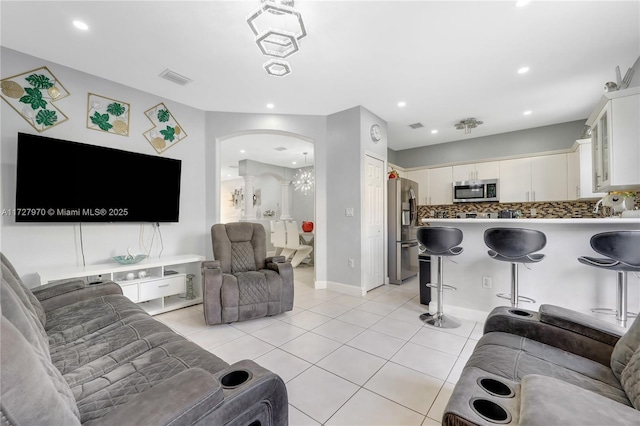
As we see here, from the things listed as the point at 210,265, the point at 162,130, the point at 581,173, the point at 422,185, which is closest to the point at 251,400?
the point at 210,265

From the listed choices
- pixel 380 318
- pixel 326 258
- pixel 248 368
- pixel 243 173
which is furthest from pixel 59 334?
pixel 243 173

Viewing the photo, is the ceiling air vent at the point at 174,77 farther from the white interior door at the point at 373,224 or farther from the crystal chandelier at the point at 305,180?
the crystal chandelier at the point at 305,180

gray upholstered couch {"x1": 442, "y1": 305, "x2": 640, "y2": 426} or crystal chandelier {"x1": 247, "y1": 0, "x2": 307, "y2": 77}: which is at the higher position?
crystal chandelier {"x1": 247, "y1": 0, "x2": 307, "y2": 77}

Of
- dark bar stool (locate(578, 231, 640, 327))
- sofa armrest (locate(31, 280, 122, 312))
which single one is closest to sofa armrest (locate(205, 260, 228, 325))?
sofa armrest (locate(31, 280, 122, 312))

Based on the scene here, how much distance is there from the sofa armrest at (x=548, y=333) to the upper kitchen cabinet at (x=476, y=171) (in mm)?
4265

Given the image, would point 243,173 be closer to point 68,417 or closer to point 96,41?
point 96,41

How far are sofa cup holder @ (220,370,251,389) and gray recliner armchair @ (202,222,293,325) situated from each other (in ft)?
6.19

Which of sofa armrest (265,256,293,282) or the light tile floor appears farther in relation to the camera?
sofa armrest (265,256,293,282)

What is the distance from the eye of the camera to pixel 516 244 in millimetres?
2275

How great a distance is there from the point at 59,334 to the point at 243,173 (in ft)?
20.5

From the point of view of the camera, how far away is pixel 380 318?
9.87 feet

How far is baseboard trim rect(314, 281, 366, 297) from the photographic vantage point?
3886 millimetres

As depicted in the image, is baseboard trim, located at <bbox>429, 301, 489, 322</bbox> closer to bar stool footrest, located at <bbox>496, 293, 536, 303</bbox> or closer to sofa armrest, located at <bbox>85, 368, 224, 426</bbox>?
bar stool footrest, located at <bbox>496, 293, 536, 303</bbox>

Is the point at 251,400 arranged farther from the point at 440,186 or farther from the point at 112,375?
the point at 440,186
